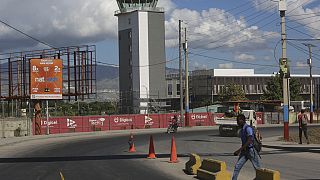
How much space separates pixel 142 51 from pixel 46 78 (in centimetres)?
5937

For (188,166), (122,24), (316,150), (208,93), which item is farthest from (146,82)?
(188,166)

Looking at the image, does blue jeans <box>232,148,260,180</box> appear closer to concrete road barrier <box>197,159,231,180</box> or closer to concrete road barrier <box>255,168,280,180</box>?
concrete road barrier <box>197,159,231,180</box>

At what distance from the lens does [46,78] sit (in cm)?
4903

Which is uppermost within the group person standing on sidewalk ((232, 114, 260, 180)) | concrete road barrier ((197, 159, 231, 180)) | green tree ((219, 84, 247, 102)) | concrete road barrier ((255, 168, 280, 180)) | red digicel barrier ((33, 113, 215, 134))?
green tree ((219, 84, 247, 102))

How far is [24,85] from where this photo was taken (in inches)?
2164

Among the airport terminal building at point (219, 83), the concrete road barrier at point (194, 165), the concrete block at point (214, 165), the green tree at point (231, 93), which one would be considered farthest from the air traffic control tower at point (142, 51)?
the concrete block at point (214, 165)

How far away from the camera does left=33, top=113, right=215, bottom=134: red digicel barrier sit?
172 feet

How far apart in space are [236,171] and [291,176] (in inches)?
114

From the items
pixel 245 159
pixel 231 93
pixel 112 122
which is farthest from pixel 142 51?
pixel 245 159

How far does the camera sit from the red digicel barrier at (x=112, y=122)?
52.3 meters

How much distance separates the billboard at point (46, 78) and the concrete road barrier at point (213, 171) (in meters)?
36.2

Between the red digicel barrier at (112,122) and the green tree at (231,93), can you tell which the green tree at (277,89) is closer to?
the green tree at (231,93)

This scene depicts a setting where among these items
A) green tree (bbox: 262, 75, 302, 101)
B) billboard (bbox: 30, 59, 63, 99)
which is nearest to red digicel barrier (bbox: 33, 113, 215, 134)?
billboard (bbox: 30, 59, 63, 99)

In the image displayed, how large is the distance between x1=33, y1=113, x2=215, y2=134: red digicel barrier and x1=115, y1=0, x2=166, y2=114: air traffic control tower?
40.3 m
